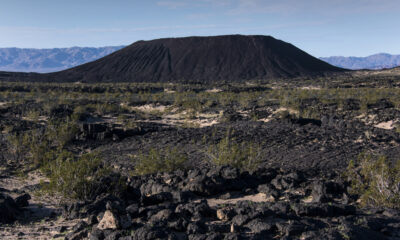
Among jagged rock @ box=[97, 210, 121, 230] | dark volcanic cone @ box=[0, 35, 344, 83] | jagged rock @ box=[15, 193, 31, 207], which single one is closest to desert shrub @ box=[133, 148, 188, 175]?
jagged rock @ box=[15, 193, 31, 207]

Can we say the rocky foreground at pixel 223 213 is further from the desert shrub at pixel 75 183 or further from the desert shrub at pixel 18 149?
the desert shrub at pixel 18 149

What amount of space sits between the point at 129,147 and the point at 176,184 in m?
4.91

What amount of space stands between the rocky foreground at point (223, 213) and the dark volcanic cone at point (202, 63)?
5897 cm

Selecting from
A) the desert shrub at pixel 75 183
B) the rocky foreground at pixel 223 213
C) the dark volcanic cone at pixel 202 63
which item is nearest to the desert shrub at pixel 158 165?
the rocky foreground at pixel 223 213

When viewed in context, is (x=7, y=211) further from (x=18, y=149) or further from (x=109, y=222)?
(x=18, y=149)

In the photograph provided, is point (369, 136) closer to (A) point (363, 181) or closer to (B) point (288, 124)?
(B) point (288, 124)

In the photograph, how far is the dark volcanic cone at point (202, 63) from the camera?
7156cm

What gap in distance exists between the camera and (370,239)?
4367mm

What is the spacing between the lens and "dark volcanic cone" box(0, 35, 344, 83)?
71.6 metres

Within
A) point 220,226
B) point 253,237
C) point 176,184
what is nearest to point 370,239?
point 253,237

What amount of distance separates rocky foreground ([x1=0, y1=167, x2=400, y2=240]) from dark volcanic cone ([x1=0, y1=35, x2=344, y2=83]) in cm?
5897

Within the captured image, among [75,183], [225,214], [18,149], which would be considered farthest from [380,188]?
[18,149]

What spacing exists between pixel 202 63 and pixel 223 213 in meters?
72.9

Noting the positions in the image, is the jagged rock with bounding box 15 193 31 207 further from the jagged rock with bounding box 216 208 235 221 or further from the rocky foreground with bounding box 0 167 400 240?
the jagged rock with bounding box 216 208 235 221
